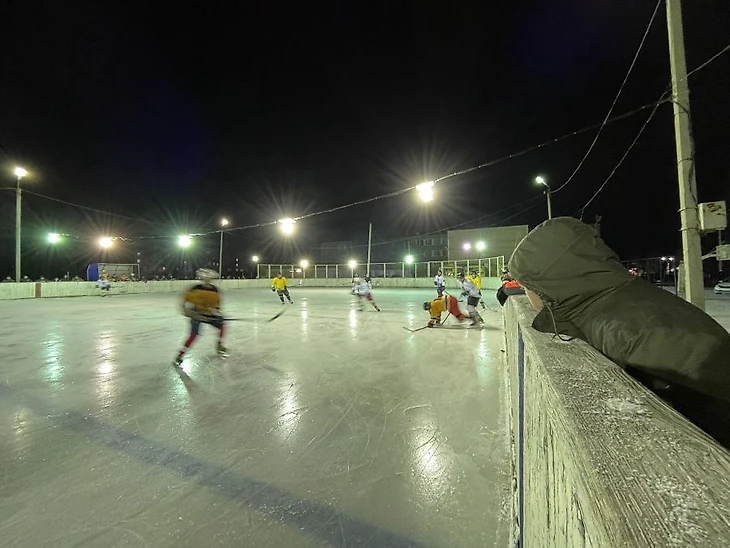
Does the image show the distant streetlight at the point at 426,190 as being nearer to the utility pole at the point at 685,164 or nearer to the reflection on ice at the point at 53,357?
the utility pole at the point at 685,164

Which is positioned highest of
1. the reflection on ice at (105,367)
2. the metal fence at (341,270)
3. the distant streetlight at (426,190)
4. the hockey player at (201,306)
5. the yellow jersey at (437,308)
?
the distant streetlight at (426,190)

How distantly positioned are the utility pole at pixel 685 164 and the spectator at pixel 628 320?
406 cm

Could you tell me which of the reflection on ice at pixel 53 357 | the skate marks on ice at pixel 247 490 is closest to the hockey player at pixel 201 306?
the reflection on ice at pixel 53 357

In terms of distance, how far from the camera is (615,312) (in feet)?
4.71

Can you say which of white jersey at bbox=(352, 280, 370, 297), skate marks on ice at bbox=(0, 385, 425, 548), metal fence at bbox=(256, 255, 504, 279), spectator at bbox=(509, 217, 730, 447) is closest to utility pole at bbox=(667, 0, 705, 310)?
spectator at bbox=(509, 217, 730, 447)

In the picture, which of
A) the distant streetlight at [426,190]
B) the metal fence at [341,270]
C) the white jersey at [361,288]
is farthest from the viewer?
the metal fence at [341,270]

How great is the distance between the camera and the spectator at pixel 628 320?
1.18 metres

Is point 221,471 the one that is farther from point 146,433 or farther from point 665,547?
point 665,547

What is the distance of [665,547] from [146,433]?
13.7 ft

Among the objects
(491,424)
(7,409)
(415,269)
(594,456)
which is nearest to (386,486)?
(491,424)

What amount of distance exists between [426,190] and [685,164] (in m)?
5.95

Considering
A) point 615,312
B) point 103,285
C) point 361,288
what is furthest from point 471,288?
point 103,285

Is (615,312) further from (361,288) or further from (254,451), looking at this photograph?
(361,288)

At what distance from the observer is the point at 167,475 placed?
275cm
